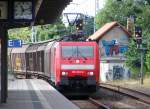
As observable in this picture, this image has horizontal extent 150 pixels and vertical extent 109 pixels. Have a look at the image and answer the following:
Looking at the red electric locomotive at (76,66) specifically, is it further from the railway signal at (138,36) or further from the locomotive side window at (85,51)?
the railway signal at (138,36)

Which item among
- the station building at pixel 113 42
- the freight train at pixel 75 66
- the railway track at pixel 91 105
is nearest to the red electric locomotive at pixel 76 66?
the freight train at pixel 75 66

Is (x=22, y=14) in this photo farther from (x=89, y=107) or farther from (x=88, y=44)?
(x=88, y=44)

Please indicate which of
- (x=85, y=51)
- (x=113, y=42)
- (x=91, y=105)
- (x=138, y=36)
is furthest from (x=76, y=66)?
(x=113, y=42)

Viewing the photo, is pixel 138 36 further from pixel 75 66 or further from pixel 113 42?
pixel 113 42

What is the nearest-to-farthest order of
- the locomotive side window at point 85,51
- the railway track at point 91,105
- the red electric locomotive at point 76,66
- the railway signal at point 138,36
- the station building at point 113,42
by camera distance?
the railway track at point 91,105 < the red electric locomotive at point 76,66 < the locomotive side window at point 85,51 < the railway signal at point 138,36 < the station building at point 113,42

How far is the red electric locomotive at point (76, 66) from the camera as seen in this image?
1103 inches

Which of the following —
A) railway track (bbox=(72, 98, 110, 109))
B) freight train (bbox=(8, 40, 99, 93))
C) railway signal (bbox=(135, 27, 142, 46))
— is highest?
railway signal (bbox=(135, 27, 142, 46))

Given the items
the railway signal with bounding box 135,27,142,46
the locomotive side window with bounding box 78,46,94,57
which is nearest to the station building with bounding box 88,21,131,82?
the railway signal with bounding box 135,27,142,46

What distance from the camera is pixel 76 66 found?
28172 mm

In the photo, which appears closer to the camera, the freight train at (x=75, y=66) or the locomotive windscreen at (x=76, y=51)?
the freight train at (x=75, y=66)

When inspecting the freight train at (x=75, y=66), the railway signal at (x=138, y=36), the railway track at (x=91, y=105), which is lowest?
the railway track at (x=91, y=105)

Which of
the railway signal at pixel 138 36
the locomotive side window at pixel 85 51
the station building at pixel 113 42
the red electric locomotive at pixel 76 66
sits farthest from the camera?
the station building at pixel 113 42

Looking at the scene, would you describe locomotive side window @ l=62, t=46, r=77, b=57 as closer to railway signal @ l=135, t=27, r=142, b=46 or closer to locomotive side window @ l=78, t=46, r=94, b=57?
locomotive side window @ l=78, t=46, r=94, b=57

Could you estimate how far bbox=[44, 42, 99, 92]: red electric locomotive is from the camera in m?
28.0
